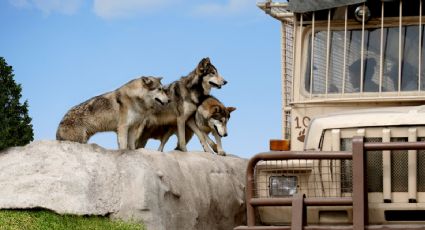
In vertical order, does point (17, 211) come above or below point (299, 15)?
below

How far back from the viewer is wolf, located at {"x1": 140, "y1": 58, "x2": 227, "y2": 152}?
13.9 meters

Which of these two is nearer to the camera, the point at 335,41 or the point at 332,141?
the point at 332,141

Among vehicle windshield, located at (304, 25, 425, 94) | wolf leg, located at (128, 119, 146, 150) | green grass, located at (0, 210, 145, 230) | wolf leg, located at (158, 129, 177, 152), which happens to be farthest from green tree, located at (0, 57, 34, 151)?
vehicle windshield, located at (304, 25, 425, 94)

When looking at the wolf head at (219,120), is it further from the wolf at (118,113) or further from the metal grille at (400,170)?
the metal grille at (400,170)

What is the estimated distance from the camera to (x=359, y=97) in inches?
420

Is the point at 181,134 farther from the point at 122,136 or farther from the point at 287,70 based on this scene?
the point at 287,70

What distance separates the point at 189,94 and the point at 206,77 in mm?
354

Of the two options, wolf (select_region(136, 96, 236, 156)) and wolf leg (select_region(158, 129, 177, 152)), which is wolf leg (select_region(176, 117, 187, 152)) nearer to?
wolf (select_region(136, 96, 236, 156))

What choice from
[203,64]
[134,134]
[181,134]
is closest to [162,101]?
[134,134]

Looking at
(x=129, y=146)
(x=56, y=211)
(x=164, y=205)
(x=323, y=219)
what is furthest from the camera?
(x=129, y=146)

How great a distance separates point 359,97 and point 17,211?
12.8ft

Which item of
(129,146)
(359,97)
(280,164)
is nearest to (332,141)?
(280,164)

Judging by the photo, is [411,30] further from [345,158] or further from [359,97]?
[345,158]

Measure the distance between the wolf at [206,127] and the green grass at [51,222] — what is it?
3.44m
